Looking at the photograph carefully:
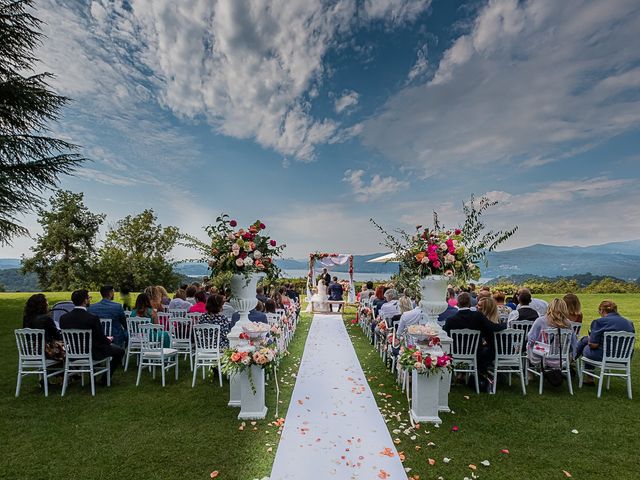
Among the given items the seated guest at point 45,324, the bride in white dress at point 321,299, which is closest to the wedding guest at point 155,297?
the seated guest at point 45,324

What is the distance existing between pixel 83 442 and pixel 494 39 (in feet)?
42.5

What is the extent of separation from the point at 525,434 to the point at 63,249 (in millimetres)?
39809

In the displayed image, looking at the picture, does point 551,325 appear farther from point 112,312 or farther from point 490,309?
point 112,312

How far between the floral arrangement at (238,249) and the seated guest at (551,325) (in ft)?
14.8

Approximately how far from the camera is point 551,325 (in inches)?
222

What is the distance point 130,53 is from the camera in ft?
40.4

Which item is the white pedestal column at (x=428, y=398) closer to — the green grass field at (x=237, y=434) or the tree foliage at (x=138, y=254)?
the green grass field at (x=237, y=434)

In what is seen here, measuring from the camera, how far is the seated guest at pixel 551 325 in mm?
5574

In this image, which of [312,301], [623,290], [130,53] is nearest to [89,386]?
[312,301]

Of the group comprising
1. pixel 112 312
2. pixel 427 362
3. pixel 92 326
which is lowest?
pixel 427 362

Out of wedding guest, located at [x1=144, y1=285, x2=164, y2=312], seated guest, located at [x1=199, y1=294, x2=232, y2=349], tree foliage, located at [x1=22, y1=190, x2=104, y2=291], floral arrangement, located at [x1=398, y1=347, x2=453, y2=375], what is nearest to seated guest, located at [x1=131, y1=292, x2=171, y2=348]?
wedding guest, located at [x1=144, y1=285, x2=164, y2=312]

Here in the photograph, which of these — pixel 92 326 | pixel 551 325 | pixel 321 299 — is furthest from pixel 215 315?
pixel 321 299

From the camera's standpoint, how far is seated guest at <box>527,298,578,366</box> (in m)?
5.57

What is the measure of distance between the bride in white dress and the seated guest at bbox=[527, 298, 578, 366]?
9978 millimetres
